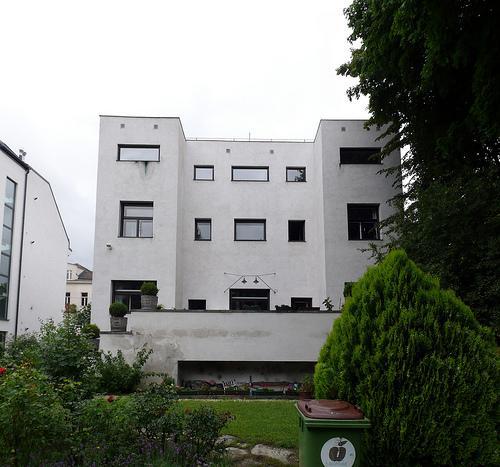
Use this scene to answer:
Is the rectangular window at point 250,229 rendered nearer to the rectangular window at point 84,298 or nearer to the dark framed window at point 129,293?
the dark framed window at point 129,293

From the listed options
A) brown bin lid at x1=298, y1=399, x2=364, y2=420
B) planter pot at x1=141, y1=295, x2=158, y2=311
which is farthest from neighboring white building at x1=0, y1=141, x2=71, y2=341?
brown bin lid at x1=298, y1=399, x2=364, y2=420

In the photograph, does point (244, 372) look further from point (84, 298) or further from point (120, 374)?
point (84, 298)

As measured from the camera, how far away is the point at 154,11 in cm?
844

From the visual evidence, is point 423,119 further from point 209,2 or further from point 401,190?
point 401,190

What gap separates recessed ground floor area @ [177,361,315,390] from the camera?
14.0 meters

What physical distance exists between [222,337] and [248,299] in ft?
13.6

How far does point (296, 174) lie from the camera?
18750mm

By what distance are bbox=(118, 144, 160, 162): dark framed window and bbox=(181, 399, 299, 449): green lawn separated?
10.4 meters

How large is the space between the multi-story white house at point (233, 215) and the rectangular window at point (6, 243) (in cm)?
795

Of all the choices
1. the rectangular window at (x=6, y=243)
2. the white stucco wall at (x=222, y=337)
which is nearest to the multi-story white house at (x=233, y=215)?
the white stucco wall at (x=222, y=337)

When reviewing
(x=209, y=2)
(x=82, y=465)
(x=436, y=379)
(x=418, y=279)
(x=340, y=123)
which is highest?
(x=340, y=123)

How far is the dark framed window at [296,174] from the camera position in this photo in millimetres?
18672

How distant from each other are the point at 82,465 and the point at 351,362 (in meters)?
2.90

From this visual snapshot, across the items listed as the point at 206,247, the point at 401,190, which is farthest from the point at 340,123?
the point at 206,247
